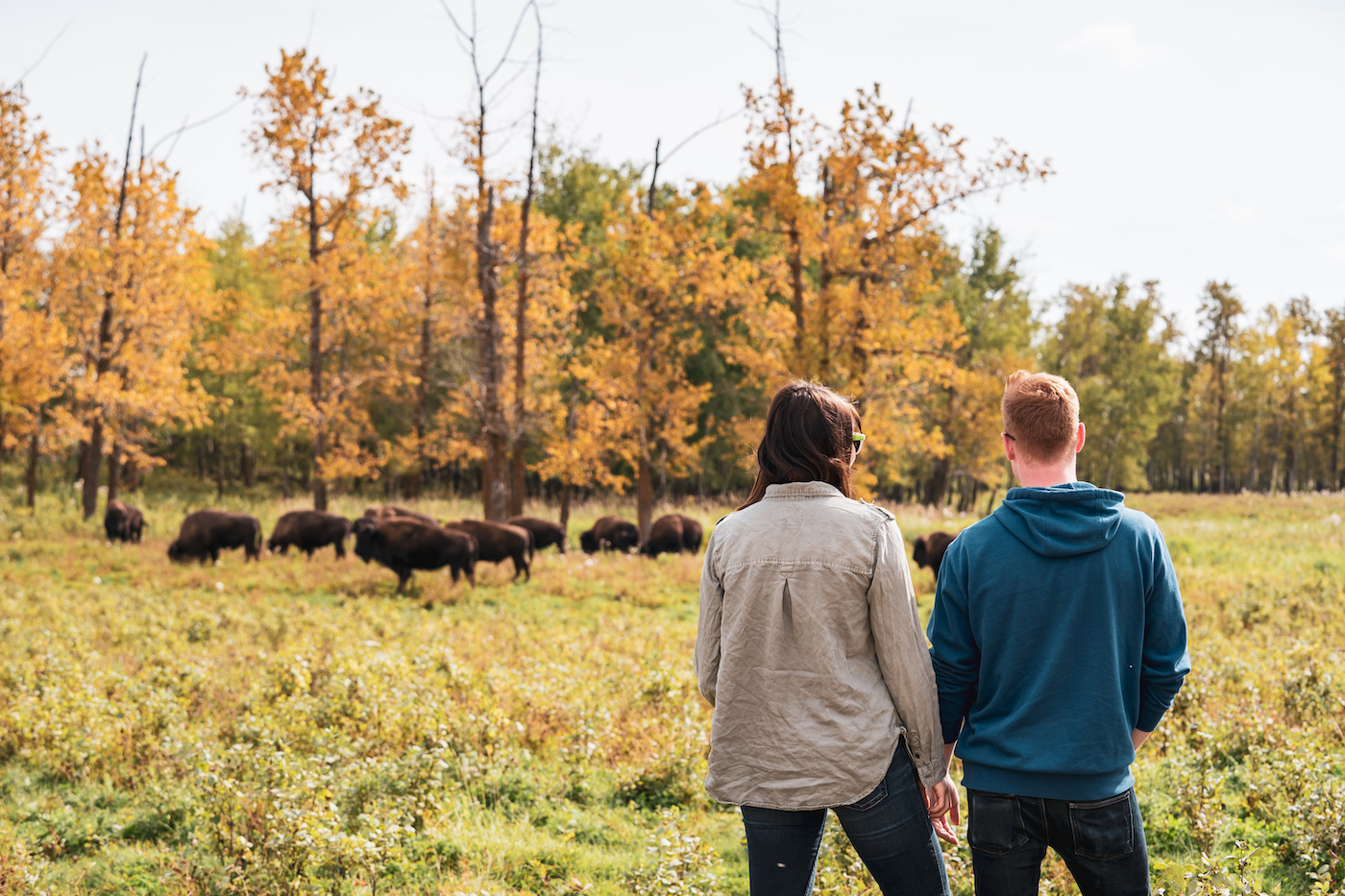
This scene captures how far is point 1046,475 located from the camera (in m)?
2.54

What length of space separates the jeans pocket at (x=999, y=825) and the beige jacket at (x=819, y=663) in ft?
0.55

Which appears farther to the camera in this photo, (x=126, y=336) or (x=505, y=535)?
(x=126, y=336)

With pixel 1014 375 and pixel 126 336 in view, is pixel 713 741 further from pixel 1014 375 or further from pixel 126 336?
pixel 126 336

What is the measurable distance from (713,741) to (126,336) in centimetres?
2529

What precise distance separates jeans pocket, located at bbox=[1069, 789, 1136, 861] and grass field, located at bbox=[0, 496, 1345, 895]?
1.26m

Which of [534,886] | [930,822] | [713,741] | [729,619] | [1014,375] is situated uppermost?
[1014,375]

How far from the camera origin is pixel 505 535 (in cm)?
1681

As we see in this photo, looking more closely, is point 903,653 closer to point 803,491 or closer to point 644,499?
point 803,491

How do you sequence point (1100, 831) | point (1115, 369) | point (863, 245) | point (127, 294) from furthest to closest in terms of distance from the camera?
point (1115, 369), point (127, 294), point (863, 245), point (1100, 831)

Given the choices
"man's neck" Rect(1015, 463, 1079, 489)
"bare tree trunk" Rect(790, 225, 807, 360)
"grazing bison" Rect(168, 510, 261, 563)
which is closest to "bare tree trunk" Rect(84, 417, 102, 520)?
"grazing bison" Rect(168, 510, 261, 563)

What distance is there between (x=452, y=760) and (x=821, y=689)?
14.3 ft

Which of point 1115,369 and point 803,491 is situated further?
point 1115,369


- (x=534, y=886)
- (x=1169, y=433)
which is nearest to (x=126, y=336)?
(x=534, y=886)

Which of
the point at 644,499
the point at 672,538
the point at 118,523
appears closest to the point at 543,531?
the point at 644,499
